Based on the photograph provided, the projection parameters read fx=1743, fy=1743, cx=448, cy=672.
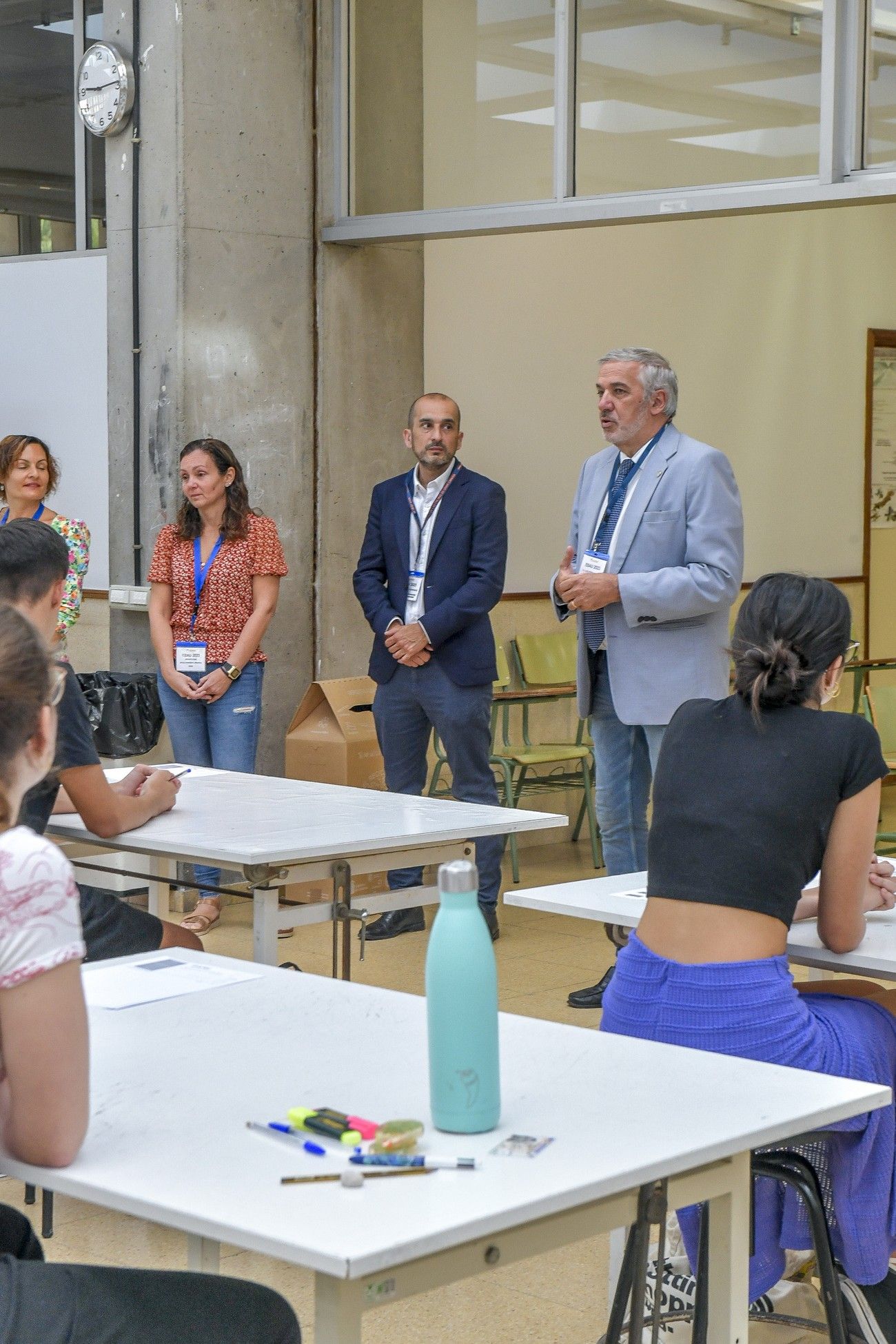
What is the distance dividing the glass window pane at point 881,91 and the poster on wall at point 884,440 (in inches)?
166

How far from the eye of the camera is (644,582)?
4625 millimetres

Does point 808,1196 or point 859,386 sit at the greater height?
point 859,386

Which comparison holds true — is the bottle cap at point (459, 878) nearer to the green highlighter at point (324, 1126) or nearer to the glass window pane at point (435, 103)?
the green highlighter at point (324, 1126)

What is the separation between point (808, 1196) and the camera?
7.54 ft

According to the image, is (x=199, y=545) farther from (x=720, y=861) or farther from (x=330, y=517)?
(x=720, y=861)

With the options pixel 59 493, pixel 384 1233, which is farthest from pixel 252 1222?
pixel 59 493

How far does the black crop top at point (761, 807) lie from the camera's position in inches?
98.5

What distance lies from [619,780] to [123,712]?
2009 millimetres

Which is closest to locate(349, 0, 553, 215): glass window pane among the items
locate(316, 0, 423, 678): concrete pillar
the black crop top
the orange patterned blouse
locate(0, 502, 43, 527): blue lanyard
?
locate(316, 0, 423, 678): concrete pillar

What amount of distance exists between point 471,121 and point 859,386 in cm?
345

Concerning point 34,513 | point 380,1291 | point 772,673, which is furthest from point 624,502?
point 380,1291

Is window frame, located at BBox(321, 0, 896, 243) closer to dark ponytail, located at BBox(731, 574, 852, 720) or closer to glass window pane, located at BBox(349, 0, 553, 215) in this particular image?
glass window pane, located at BBox(349, 0, 553, 215)

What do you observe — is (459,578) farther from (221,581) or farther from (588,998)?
(588,998)

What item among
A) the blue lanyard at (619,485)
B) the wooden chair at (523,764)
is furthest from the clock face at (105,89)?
the blue lanyard at (619,485)
